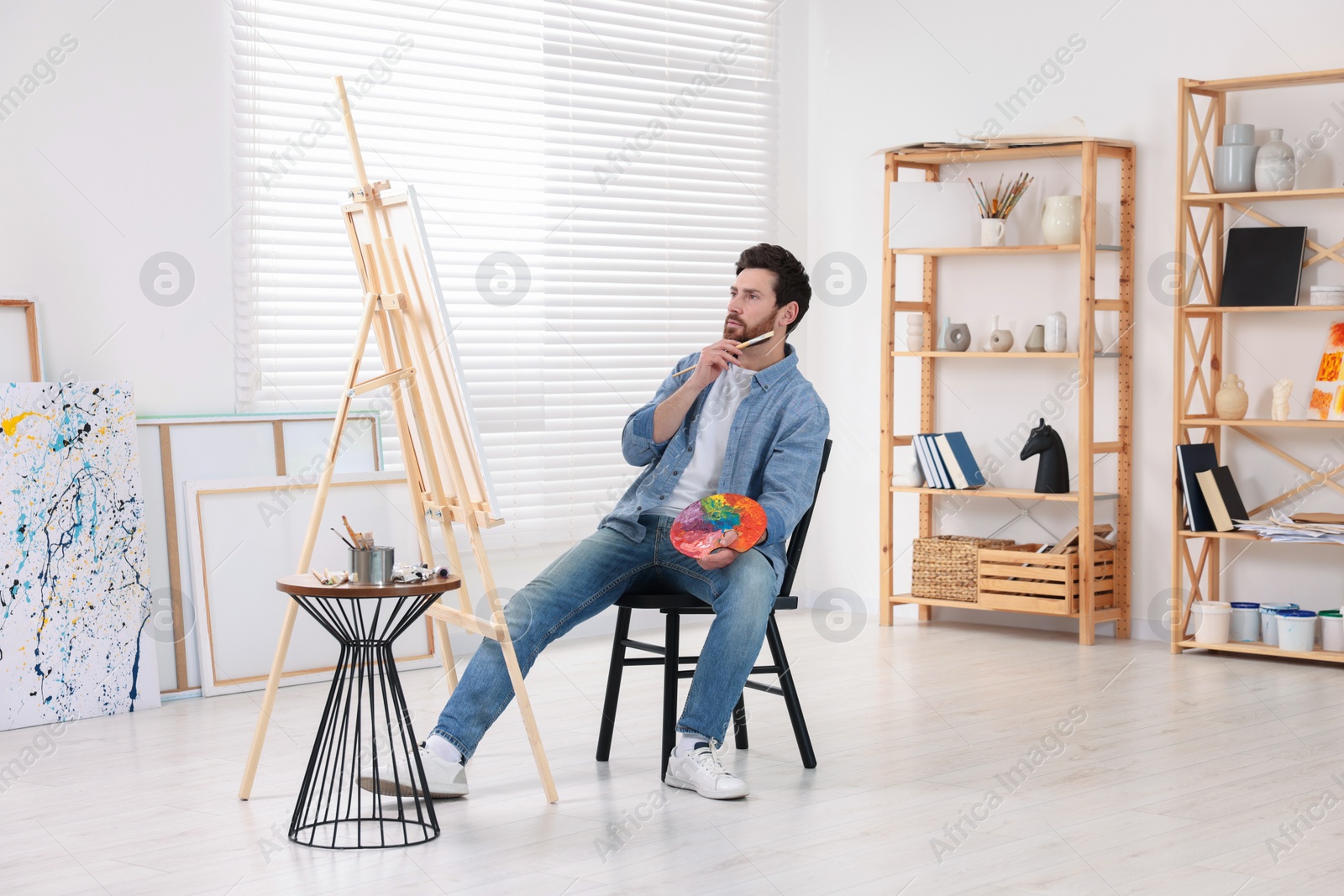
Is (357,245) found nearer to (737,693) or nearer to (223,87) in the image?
(737,693)

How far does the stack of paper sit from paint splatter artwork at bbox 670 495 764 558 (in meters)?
2.21

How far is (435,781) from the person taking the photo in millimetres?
2857

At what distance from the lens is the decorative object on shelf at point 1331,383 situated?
4.38 m

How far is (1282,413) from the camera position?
4484 mm

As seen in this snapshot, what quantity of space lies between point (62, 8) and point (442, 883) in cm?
285

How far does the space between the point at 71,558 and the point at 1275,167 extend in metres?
3.79

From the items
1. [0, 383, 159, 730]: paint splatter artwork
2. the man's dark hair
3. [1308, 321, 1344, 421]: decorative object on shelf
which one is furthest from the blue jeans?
[1308, 321, 1344, 421]: decorative object on shelf

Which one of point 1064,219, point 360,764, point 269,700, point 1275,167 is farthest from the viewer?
point 1064,219

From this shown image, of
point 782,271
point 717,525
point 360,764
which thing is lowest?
point 360,764

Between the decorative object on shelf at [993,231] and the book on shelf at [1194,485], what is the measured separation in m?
1.01

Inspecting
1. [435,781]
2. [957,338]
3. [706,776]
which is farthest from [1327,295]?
[435,781]

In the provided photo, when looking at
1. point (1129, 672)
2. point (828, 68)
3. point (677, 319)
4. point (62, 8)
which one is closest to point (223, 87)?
point (62, 8)

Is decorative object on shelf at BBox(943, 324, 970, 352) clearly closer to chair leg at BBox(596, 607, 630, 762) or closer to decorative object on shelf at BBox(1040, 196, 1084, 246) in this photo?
decorative object on shelf at BBox(1040, 196, 1084, 246)

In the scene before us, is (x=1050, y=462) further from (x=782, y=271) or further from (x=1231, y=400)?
(x=782, y=271)
